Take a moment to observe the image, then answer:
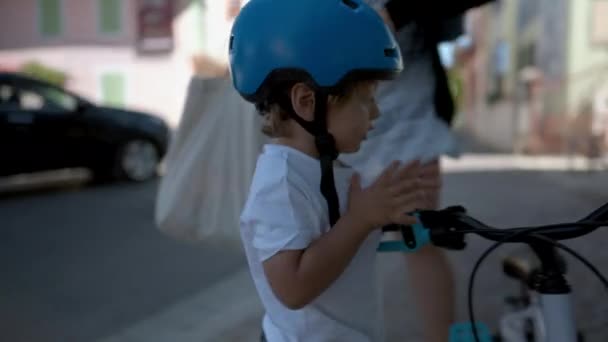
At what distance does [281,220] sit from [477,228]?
1.11 feet

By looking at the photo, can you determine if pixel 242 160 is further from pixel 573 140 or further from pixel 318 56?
pixel 573 140

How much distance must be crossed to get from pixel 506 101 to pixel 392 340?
19.7 meters

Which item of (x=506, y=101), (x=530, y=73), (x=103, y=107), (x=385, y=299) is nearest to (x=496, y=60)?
(x=506, y=101)

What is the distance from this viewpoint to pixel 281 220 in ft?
4.10

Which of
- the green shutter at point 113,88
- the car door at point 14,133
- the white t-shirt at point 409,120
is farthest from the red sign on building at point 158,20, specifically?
the car door at point 14,133

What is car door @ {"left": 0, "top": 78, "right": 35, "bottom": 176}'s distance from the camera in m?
7.68

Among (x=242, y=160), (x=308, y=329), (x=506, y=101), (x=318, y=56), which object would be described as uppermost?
(x=318, y=56)

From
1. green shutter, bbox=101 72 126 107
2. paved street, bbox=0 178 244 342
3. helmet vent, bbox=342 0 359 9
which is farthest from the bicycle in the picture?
green shutter, bbox=101 72 126 107

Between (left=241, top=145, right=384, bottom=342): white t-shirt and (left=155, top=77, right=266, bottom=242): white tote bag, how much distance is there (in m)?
0.67

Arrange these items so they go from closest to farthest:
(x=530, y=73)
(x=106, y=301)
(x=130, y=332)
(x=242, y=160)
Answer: (x=242, y=160), (x=130, y=332), (x=106, y=301), (x=530, y=73)

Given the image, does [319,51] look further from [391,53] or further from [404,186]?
[404,186]

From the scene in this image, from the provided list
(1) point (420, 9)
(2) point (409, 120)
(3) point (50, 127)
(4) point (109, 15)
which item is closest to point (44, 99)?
(3) point (50, 127)

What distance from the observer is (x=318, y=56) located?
1.27 metres

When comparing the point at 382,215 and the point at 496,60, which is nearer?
the point at 382,215
